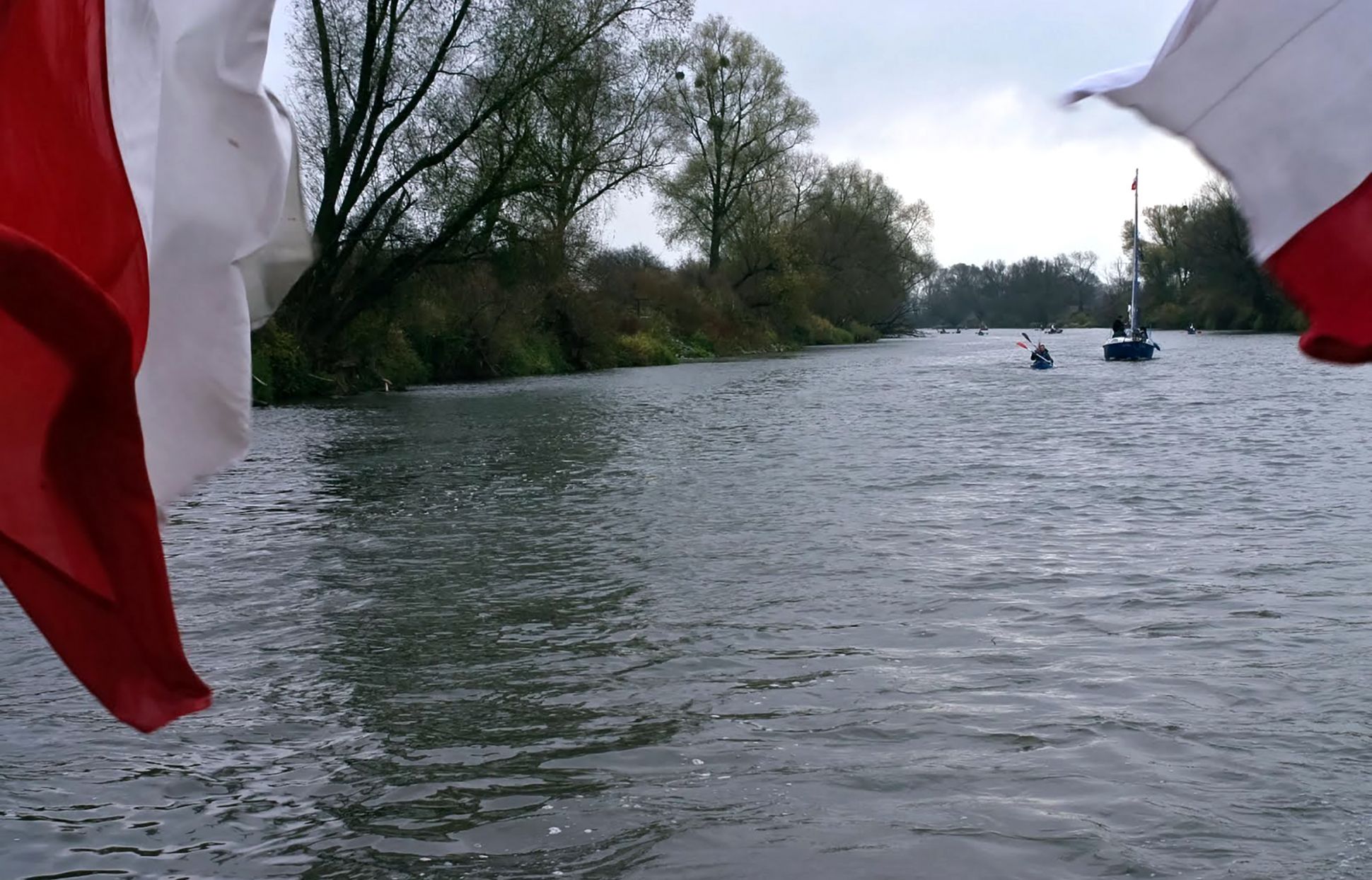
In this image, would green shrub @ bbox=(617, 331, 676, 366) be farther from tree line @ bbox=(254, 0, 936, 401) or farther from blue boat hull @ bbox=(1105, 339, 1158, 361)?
blue boat hull @ bbox=(1105, 339, 1158, 361)

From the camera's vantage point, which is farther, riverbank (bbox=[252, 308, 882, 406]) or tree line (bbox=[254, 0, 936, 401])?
riverbank (bbox=[252, 308, 882, 406])

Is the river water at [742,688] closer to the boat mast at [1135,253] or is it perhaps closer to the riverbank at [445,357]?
the riverbank at [445,357]

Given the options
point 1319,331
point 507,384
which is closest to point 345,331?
point 507,384

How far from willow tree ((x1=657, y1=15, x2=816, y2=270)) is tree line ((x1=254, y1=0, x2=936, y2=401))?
102 millimetres

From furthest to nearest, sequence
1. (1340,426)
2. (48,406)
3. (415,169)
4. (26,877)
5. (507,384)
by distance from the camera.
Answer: (507,384) < (415,169) < (1340,426) < (26,877) < (48,406)

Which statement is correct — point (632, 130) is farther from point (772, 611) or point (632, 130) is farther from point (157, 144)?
point (157, 144)

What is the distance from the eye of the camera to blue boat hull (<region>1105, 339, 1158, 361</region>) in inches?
1716

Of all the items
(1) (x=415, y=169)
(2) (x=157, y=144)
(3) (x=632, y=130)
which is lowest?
(2) (x=157, y=144)

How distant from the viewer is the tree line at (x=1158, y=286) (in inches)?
1763

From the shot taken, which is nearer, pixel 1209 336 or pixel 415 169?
pixel 415 169

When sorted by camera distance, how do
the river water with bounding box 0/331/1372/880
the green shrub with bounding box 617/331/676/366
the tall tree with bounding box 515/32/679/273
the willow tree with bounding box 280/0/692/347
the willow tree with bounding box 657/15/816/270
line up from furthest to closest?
the willow tree with bounding box 657/15/816/270 < the green shrub with bounding box 617/331/676/366 < the tall tree with bounding box 515/32/679/273 < the willow tree with bounding box 280/0/692/347 < the river water with bounding box 0/331/1372/880

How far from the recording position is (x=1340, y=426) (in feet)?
60.8

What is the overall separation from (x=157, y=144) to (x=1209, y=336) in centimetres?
7535

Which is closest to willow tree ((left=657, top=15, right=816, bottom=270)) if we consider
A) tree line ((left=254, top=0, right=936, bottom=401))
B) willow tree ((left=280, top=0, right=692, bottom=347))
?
tree line ((left=254, top=0, right=936, bottom=401))
